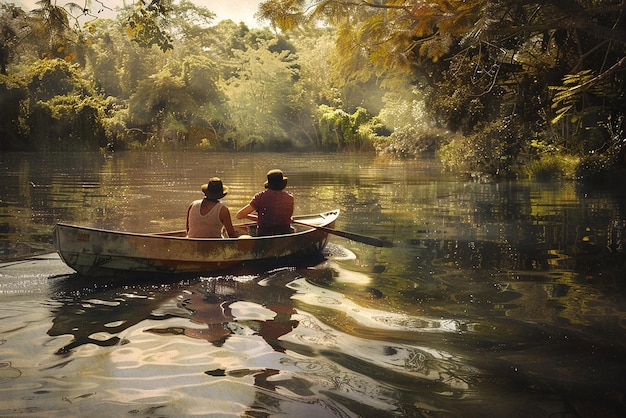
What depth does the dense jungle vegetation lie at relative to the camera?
1023 cm

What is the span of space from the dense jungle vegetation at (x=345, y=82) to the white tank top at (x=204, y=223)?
2.17m

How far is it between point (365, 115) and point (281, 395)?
44466mm

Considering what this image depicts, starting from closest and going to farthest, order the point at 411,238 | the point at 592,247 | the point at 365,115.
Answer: the point at 592,247 → the point at 411,238 → the point at 365,115

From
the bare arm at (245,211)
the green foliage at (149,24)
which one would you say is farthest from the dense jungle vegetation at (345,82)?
the bare arm at (245,211)

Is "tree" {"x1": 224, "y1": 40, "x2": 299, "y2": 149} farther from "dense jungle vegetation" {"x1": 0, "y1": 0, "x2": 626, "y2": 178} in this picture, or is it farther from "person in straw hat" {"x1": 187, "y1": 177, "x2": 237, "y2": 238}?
"person in straw hat" {"x1": 187, "y1": 177, "x2": 237, "y2": 238}

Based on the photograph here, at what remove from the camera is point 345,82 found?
68.8ft

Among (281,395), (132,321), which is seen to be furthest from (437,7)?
(281,395)

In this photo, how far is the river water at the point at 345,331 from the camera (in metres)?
4.49

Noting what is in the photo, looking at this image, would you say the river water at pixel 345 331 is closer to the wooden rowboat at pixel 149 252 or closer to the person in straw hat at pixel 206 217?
the wooden rowboat at pixel 149 252

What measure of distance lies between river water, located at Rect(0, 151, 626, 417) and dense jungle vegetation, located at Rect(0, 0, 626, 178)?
280 centimetres

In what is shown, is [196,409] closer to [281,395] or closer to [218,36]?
[281,395]

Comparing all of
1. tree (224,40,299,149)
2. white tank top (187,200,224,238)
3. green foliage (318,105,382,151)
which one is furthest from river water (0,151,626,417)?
tree (224,40,299,149)

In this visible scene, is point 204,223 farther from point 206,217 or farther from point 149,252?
point 149,252

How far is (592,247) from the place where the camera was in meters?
10.7
